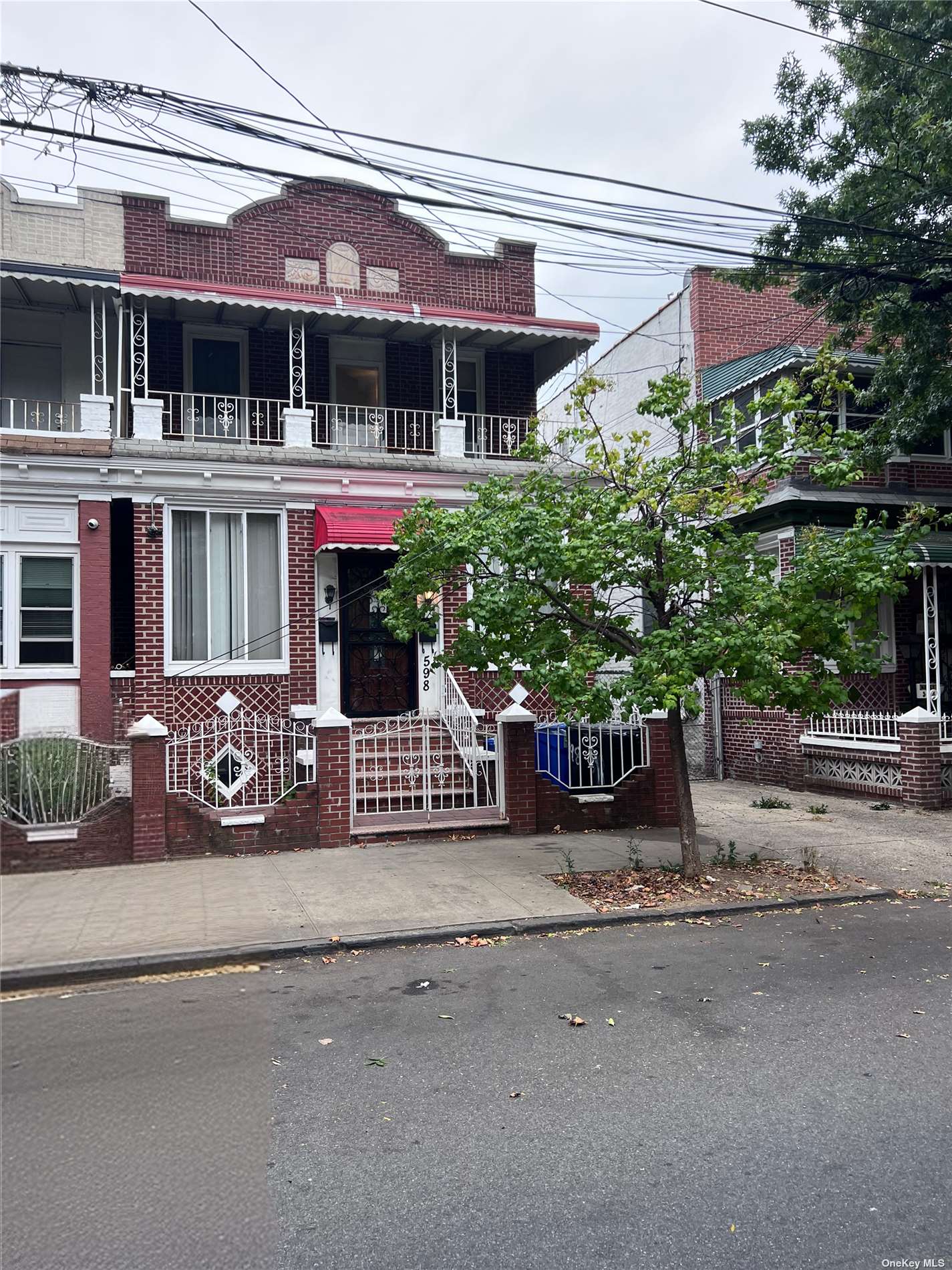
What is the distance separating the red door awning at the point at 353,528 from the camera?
13.7 m

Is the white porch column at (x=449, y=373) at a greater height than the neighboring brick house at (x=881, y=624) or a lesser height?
greater

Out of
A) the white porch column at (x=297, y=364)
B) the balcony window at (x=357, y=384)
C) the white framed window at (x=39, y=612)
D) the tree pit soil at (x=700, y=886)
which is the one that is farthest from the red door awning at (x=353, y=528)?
the tree pit soil at (x=700, y=886)

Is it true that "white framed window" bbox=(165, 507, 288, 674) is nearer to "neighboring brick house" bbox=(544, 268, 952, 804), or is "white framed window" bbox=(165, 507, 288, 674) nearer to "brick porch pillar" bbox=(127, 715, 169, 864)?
"brick porch pillar" bbox=(127, 715, 169, 864)

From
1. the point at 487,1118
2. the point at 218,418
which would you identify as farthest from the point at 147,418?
the point at 487,1118

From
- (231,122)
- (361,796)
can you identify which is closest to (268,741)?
(361,796)

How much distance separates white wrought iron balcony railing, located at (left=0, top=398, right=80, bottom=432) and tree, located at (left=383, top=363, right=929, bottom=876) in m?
7.87

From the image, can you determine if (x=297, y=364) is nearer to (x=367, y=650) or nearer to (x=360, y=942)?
(x=367, y=650)

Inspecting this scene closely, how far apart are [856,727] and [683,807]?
7.65m

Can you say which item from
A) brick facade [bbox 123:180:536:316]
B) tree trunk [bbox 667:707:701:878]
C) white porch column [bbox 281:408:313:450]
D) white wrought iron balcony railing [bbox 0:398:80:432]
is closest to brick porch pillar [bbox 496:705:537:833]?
tree trunk [bbox 667:707:701:878]

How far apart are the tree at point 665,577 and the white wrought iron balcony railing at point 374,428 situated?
21.2 ft

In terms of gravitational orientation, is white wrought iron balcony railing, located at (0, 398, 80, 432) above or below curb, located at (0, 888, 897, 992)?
above

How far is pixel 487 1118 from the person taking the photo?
175 inches

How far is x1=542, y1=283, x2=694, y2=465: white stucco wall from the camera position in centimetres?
2198

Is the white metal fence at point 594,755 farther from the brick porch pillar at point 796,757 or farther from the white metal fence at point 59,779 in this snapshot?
the brick porch pillar at point 796,757
